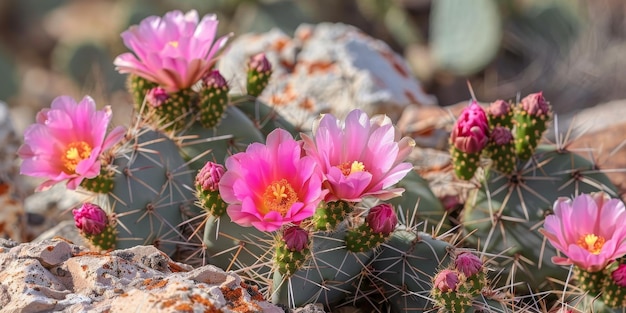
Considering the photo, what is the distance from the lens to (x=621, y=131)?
3221mm

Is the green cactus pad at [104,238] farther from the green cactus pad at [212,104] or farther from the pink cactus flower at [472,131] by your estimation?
the pink cactus flower at [472,131]

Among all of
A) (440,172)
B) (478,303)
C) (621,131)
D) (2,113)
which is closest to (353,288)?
(478,303)

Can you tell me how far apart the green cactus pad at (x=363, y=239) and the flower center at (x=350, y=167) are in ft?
0.50

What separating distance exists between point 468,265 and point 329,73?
1.83 meters

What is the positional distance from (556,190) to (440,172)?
20.6 inches

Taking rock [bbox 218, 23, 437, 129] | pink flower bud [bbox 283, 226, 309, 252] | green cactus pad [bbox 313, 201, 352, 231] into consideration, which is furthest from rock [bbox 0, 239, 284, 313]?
rock [bbox 218, 23, 437, 129]

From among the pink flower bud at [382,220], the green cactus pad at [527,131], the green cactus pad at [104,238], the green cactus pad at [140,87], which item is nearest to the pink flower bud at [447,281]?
the pink flower bud at [382,220]

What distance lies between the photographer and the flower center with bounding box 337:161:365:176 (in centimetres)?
184

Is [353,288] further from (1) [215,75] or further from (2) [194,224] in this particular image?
(1) [215,75]

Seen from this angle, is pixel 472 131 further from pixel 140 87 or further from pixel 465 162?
pixel 140 87

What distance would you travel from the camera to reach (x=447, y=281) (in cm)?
188

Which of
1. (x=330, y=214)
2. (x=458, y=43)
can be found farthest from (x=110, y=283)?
(x=458, y=43)

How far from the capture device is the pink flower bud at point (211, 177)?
6.56 feet

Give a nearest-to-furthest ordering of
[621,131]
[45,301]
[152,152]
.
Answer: [45,301] → [152,152] → [621,131]
